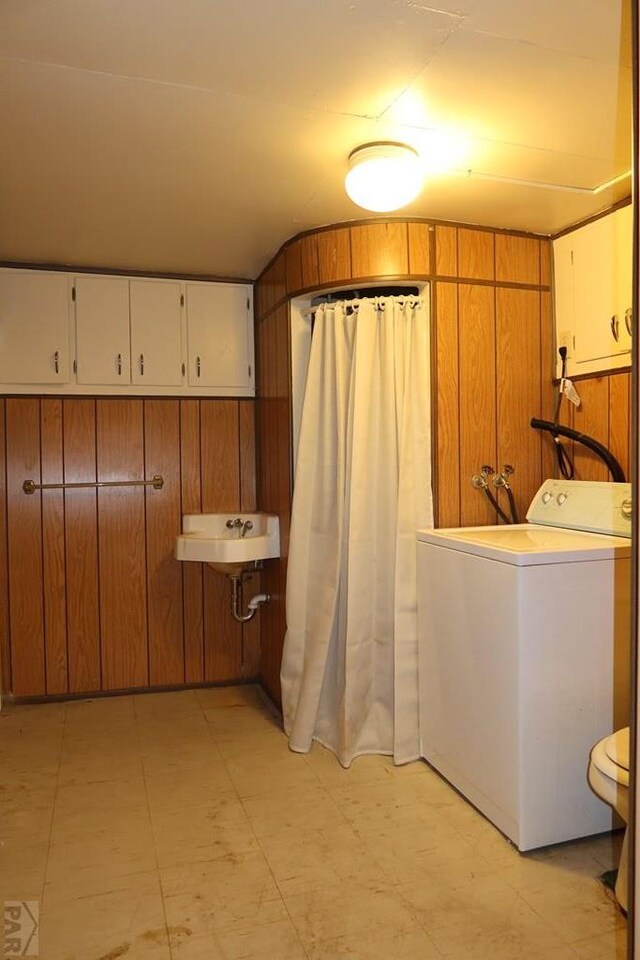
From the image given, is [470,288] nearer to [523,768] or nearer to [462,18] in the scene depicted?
[462,18]

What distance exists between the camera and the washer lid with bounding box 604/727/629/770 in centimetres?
166

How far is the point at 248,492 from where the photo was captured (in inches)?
142

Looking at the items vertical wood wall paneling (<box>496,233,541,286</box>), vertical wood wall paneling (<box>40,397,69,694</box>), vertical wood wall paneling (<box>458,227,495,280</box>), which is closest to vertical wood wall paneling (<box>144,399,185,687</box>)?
vertical wood wall paneling (<box>40,397,69,694</box>)

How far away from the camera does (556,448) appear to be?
111 inches

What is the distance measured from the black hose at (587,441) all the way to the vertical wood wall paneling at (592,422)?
0.03 m

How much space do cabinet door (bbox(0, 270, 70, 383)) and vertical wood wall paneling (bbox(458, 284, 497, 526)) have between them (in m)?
1.96

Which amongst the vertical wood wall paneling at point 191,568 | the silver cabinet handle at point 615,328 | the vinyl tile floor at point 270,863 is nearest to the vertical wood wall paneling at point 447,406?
the silver cabinet handle at point 615,328

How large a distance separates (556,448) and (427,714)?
1254 millimetres

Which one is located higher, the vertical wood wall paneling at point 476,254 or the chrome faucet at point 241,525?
the vertical wood wall paneling at point 476,254

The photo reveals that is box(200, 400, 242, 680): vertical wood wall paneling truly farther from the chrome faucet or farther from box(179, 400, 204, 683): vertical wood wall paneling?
the chrome faucet

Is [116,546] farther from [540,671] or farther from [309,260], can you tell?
[540,671]

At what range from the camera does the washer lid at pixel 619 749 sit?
1.66m

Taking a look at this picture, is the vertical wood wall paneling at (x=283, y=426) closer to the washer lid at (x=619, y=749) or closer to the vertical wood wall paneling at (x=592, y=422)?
the vertical wood wall paneling at (x=592, y=422)

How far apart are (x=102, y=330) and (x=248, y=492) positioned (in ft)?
3.74
